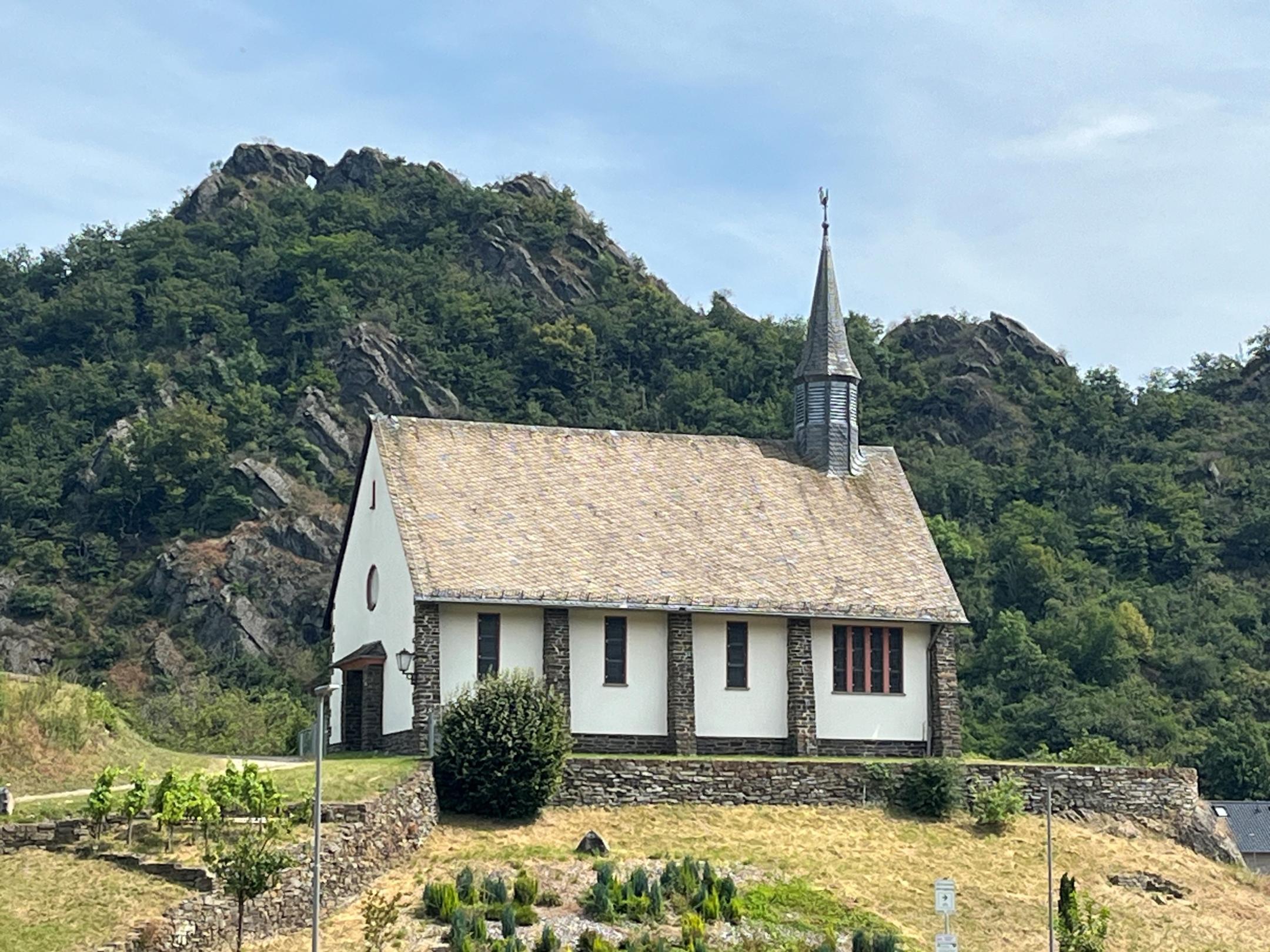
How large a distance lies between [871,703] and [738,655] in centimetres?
368

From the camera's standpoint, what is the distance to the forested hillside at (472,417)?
88750 millimetres

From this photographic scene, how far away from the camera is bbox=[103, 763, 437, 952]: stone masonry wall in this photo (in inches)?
1270

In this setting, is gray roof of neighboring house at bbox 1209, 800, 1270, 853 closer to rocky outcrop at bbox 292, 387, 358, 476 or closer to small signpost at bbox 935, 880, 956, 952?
small signpost at bbox 935, 880, 956, 952

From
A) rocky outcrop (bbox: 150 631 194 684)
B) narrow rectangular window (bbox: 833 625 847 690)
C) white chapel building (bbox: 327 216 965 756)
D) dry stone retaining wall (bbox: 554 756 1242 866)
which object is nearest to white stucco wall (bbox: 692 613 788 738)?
white chapel building (bbox: 327 216 965 756)

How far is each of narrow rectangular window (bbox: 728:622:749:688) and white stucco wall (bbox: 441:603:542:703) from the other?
16.0 feet

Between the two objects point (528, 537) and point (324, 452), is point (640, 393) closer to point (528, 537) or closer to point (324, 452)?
point (324, 452)

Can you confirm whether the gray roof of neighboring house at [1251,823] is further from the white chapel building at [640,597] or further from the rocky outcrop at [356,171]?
the rocky outcrop at [356,171]

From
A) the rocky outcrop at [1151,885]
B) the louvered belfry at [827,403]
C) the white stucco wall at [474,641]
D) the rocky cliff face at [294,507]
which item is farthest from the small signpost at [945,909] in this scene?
the rocky cliff face at [294,507]

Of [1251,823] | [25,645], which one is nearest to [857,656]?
[1251,823]

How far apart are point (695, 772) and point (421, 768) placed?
252 inches

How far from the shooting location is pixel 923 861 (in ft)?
137

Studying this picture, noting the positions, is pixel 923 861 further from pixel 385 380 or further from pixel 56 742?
pixel 385 380

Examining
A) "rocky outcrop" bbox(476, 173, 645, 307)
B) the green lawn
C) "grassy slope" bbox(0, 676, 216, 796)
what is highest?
"rocky outcrop" bbox(476, 173, 645, 307)

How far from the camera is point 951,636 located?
161 ft
